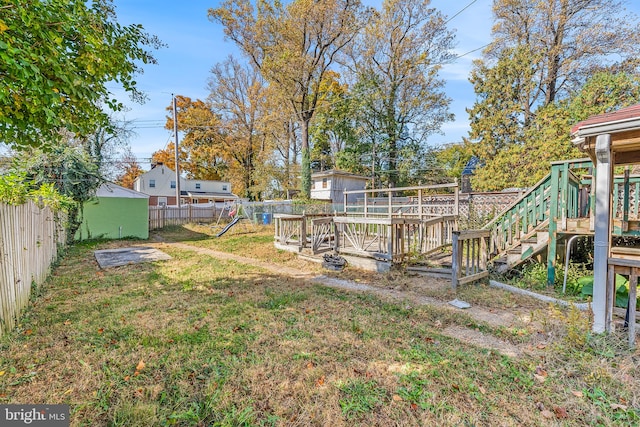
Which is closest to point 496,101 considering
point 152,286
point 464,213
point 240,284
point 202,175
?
point 464,213

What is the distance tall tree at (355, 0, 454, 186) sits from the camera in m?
21.1

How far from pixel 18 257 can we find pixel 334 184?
22.4 meters

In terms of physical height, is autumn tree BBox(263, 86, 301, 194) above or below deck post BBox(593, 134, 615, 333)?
above

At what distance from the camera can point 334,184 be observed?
992 inches

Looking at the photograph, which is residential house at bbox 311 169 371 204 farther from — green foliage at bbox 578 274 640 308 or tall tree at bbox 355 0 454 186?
green foliage at bbox 578 274 640 308

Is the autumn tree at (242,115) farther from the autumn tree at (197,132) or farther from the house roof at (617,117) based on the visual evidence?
the house roof at (617,117)

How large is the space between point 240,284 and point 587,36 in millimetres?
19867

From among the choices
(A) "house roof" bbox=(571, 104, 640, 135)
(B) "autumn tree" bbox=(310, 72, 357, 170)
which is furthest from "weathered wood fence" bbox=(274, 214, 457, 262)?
(B) "autumn tree" bbox=(310, 72, 357, 170)

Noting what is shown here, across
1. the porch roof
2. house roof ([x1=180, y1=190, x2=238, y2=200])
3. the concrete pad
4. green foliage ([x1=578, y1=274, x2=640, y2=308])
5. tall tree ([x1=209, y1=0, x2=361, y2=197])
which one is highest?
tall tree ([x1=209, y1=0, x2=361, y2=197])

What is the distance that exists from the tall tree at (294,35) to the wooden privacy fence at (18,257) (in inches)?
639

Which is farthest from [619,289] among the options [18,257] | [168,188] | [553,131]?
[168,188]

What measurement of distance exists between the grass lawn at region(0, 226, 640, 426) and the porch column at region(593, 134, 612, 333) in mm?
238

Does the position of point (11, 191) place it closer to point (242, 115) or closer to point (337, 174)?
point (337, 174)

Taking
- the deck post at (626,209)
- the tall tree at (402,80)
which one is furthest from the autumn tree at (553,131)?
the tall tree at (402,80)
